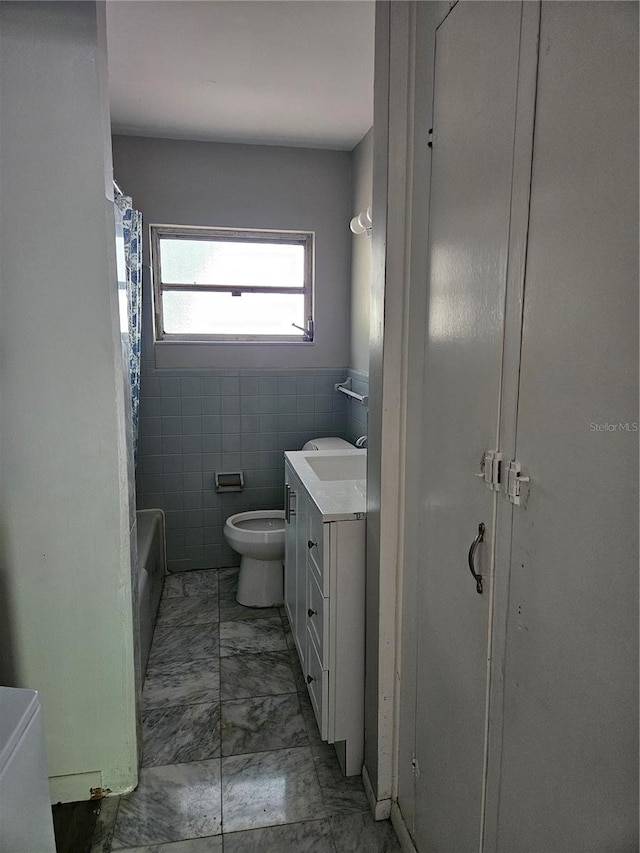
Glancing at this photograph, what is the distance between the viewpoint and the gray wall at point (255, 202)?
10.2ft

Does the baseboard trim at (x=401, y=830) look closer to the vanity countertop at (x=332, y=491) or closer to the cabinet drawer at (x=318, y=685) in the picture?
the cabinet drawer at (x=318, y=685)

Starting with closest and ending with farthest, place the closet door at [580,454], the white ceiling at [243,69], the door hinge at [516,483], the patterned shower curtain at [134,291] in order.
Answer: the closet door at [580,454] → the door hinge at [516,483] → the white ceiling at [243,69] → the patterned shower curtain at [134,291]

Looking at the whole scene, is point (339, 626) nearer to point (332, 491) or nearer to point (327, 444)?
point (332, 491)

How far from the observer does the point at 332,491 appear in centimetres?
197

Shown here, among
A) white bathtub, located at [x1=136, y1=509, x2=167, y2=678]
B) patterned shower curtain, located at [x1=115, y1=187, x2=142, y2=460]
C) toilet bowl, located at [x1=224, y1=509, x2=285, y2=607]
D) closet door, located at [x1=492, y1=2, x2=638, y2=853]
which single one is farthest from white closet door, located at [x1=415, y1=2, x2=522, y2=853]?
patterned shower curtain, located at [x1=115, y1=187, x2=142, y2=460]

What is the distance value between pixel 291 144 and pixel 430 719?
301cm

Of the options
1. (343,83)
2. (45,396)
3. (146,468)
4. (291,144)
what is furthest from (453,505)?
(291,144)

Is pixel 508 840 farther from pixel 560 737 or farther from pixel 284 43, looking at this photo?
pixel 284 43

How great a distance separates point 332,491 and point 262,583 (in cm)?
122

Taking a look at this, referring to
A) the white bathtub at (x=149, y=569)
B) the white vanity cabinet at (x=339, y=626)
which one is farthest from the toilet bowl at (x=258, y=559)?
the white vanity cabinet at (x=339, y=626)

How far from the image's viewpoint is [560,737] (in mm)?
841

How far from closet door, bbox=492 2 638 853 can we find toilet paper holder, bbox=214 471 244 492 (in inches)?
101

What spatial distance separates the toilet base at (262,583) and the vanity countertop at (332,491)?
75 centimetres

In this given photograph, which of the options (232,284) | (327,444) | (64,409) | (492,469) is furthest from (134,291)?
(492,469)
